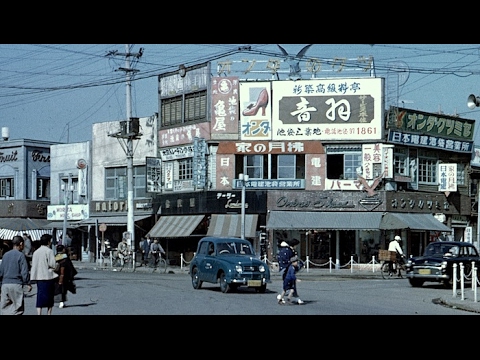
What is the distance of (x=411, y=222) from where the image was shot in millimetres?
42344

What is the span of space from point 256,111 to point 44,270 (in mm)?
27625

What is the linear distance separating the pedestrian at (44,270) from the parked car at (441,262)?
15.2 metres

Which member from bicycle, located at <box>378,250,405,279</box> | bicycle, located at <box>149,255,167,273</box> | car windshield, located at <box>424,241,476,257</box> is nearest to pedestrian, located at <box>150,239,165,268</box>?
bicycle, located at <box>149,255,167,273</box>

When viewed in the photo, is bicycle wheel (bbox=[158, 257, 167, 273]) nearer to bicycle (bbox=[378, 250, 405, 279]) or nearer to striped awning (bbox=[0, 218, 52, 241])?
bicycle (bbox=[378, 250, 405, 279])

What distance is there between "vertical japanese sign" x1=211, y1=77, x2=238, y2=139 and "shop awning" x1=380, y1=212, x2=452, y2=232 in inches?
356

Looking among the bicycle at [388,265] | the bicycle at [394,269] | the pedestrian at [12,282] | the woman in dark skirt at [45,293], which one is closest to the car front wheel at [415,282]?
the bicycle at [388,265]

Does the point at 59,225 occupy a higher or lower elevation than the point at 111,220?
lower

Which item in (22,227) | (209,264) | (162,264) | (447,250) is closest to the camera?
(209,264)

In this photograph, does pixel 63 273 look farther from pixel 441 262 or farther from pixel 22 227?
pixel 22 227

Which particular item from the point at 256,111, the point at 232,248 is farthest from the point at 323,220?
the point at 232,248

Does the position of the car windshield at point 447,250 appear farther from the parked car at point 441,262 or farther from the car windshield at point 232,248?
the car windshield at point 232,248

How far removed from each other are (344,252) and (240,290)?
59.7 ft

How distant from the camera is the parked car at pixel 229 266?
78.5ft
